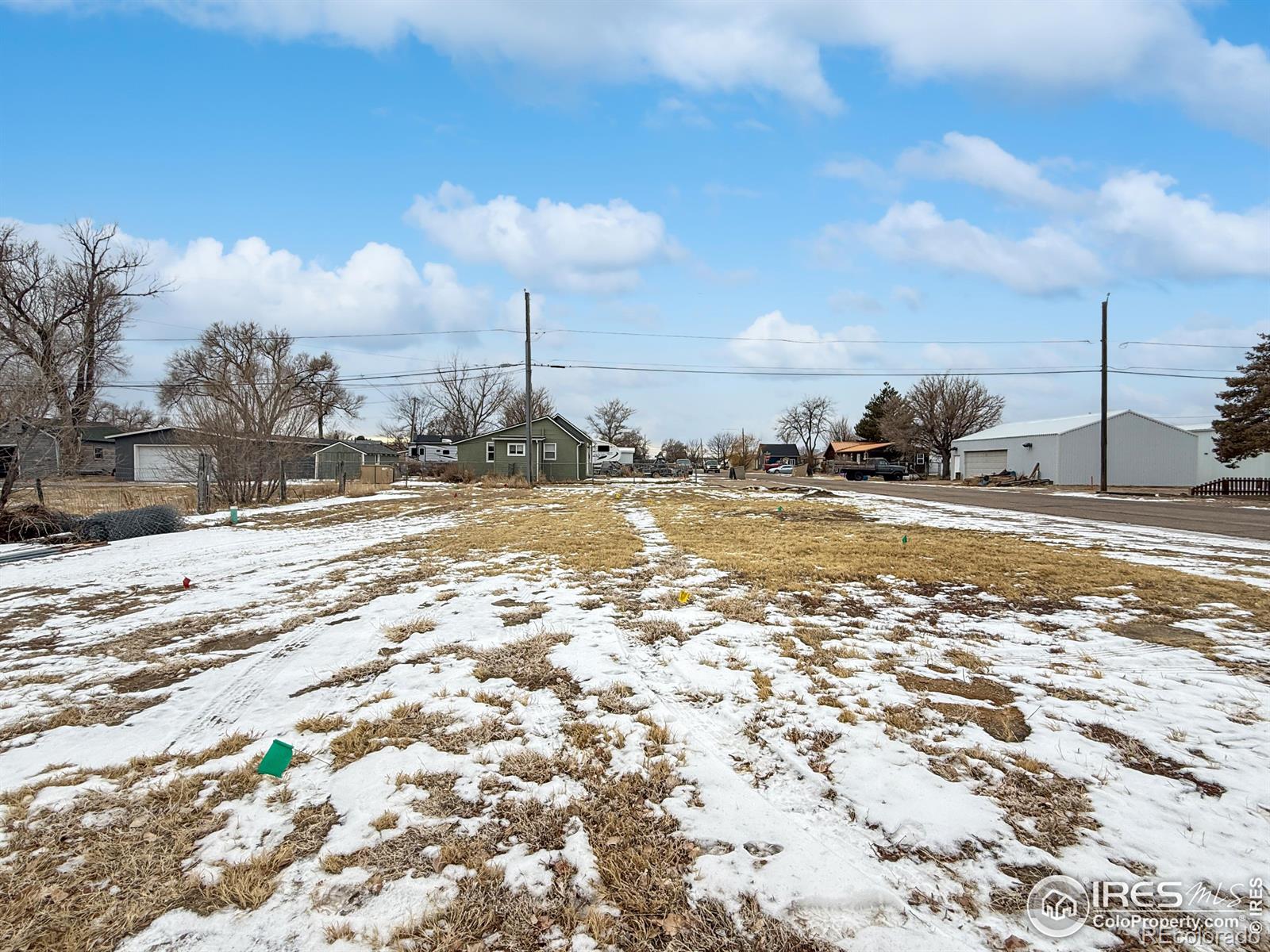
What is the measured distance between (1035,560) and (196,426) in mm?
20830

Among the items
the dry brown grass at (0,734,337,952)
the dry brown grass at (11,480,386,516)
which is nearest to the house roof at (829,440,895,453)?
the dry brown grass at (11,480,386,516)

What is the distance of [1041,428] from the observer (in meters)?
38.3

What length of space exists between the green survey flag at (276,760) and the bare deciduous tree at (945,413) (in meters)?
52.1

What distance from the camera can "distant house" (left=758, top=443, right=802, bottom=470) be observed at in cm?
8012

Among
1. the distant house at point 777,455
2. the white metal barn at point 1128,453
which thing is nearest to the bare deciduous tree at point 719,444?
the distant house at point 777,455

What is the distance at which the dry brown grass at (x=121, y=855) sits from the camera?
202 cm

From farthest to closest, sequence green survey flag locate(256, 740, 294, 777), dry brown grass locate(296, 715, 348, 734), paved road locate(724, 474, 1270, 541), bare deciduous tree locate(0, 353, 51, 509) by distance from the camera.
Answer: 1. paved road locate(724, 474, 1270, 541)
2. bare deciduous tree locate(0, 353, 51, 509)
3. dry brown grass locate(296, 715, 348, 734)
4. green survey flag locate(256, 740, 294, 777)

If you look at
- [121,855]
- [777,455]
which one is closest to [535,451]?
[121,855]

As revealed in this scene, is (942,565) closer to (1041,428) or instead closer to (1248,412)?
(1248,412)

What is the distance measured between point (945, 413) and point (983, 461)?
8705 mm

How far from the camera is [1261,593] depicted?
624 cm

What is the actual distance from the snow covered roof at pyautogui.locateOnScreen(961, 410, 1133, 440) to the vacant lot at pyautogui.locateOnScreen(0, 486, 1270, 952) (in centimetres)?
3448

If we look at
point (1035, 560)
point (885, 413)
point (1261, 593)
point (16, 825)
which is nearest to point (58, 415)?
Result: point (16, 825)

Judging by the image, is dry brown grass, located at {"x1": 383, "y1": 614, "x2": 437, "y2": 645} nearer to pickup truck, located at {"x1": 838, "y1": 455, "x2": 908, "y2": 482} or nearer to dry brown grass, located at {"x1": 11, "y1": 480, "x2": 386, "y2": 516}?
dry brown grass, located at {"x1": 11, "y1": 480, "x2": 386, "y2": 516}
